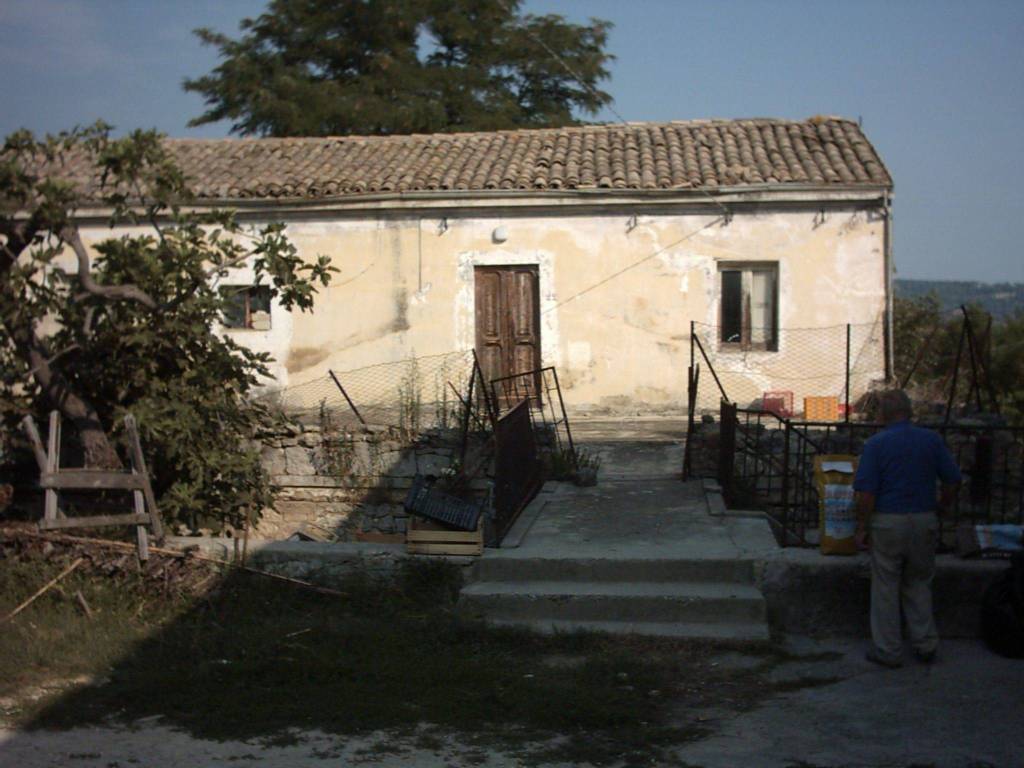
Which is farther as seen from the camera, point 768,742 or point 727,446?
point 727,446

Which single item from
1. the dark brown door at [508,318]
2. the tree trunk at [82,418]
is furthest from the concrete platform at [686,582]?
the dark brown door at [508,318]

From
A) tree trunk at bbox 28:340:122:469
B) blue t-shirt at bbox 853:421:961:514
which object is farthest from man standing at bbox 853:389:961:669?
tree trunk at bbox 28:340:122:469

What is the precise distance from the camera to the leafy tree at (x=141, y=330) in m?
8.54

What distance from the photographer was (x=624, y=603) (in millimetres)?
7102

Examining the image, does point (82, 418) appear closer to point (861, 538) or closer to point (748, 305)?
point (861, 538)

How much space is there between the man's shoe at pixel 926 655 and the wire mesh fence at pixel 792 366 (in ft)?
26.9

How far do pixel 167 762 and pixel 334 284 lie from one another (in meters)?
11.2

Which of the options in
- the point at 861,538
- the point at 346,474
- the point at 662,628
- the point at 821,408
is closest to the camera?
the point at 861,538

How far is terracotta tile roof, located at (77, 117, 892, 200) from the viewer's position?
15.0m

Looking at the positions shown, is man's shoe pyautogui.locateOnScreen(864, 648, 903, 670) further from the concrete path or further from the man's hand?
the concrete path

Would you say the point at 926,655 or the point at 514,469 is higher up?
the point at 514,469

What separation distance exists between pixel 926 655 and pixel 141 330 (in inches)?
250

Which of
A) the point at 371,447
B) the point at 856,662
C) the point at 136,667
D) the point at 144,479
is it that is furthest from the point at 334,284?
the point at 856,662

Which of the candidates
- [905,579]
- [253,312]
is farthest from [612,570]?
[253,312]
